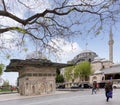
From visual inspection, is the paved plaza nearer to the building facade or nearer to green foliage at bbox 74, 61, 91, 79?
the building facade

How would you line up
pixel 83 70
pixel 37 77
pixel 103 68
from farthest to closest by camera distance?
1. pixel 83 70
2. pixel 103 68
3. pixel 37 77

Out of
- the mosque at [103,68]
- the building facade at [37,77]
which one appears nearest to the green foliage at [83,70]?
the mosque at [103,68]

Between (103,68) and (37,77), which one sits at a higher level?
(103,68)

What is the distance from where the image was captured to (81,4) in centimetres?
1128

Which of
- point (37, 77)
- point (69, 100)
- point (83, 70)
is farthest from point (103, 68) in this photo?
point (69, 100)

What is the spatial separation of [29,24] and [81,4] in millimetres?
1912

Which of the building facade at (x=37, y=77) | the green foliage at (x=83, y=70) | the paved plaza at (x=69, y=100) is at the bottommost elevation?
the paved plaza at (x=69, y=100)

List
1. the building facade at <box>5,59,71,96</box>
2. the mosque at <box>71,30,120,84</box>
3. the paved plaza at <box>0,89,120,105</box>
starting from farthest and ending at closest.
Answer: the mosque at <box>71,30,120,84</box> → the building facade at <box>5,59,71,96</box> → the paved plaza at <box>0,89,120,105</box>

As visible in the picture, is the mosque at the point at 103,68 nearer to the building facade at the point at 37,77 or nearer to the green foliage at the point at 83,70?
the green foliage at the point at 83,70

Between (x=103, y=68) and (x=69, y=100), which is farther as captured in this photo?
(x=103, y=68)

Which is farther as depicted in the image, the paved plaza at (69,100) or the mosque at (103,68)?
the mosque at (103,68)

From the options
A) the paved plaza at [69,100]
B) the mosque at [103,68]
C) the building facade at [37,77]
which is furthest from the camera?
the mosque at [103,68]

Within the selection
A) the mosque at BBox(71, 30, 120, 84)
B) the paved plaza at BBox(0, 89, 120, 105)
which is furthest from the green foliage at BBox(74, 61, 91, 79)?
the paved plaza at BBox(0, 89, 120, 105)

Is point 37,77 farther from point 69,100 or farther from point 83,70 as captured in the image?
point 83,70
